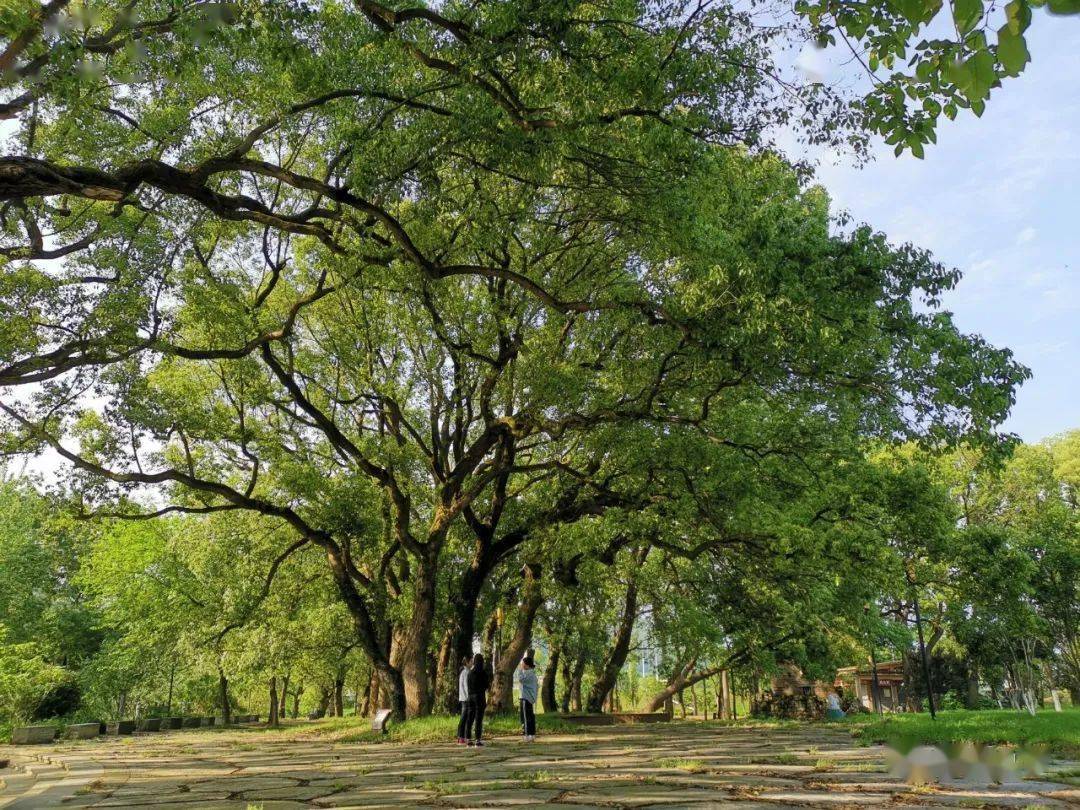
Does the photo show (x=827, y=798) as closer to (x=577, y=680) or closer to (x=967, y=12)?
(x=967, y=12)

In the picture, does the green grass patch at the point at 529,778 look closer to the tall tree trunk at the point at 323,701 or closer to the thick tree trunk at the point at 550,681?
the thick tree trunk at the point at 550,681

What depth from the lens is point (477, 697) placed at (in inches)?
493

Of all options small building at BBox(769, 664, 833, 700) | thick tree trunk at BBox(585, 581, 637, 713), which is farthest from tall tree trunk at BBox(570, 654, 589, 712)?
small building at BBox(769, 664, 833, 700)

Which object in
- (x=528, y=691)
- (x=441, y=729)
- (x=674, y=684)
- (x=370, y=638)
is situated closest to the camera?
(x=528, y=691)

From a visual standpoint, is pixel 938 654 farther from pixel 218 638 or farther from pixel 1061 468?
pixel 218 638

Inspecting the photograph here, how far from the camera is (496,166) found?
8.31m

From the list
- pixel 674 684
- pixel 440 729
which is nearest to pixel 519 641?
pixel 440 729

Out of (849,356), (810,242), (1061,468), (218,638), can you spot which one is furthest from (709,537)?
(1061,468)

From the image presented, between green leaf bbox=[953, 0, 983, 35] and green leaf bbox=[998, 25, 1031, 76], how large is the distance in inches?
5.7

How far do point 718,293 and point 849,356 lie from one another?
1922mm

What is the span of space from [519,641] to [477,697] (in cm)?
558

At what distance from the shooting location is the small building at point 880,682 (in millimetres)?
38834

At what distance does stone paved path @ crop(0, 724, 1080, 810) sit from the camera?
5789 mm

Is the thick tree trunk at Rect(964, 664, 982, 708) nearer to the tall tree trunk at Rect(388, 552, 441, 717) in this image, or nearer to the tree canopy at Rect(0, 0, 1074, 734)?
the tree canopy at Rect(0, 0, 1074, 734)
